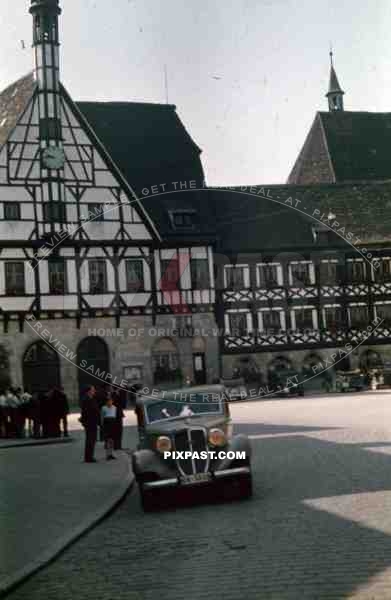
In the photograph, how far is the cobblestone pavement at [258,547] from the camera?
7.20 m

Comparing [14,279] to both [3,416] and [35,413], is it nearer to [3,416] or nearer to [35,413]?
[3,416]

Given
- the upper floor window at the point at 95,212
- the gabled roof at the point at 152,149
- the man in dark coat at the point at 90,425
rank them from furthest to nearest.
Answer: the gabled roof at the point at 152,149
the upper floor window at the point at 95,212
the man in dark coat at the point at 90,425

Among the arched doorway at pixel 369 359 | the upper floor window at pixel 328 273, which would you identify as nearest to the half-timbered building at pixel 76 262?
the upper floor window at pixel 328 273

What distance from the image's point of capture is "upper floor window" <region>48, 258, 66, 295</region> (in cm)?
3941

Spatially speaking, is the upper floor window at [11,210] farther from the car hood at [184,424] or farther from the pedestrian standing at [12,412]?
the car hood at [184,424]

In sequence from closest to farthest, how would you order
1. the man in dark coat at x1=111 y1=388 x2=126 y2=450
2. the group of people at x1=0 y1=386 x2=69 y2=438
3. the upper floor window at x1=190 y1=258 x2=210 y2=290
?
the man in dark coat at x1=111 y1=388 x2=126 y2=450 < the group of people at x1=0 y1=386 x2=69 y2=438 < the upper floor window at x1=190 y1=258 x2=210 y2=290

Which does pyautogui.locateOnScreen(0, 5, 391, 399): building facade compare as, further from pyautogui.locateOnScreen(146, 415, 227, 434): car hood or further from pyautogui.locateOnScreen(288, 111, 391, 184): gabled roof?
pyautogui.locateOnScreen(146, 415, 227, 434): car hood

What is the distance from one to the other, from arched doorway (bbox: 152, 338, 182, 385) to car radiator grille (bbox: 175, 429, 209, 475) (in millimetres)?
27912

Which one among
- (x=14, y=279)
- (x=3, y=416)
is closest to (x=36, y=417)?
(x=3, y=416)

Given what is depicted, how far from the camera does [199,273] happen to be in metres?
43.2

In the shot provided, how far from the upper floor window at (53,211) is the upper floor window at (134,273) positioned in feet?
12.7

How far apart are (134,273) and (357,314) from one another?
12.4m

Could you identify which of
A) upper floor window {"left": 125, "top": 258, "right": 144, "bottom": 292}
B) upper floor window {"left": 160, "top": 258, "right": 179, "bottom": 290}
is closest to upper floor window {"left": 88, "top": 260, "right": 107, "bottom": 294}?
upper floor window {"left": 125, "top": 258, "right": 144, "bottom": 292}

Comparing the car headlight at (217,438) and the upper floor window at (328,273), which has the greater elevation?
the upper floor window at (328,273)
